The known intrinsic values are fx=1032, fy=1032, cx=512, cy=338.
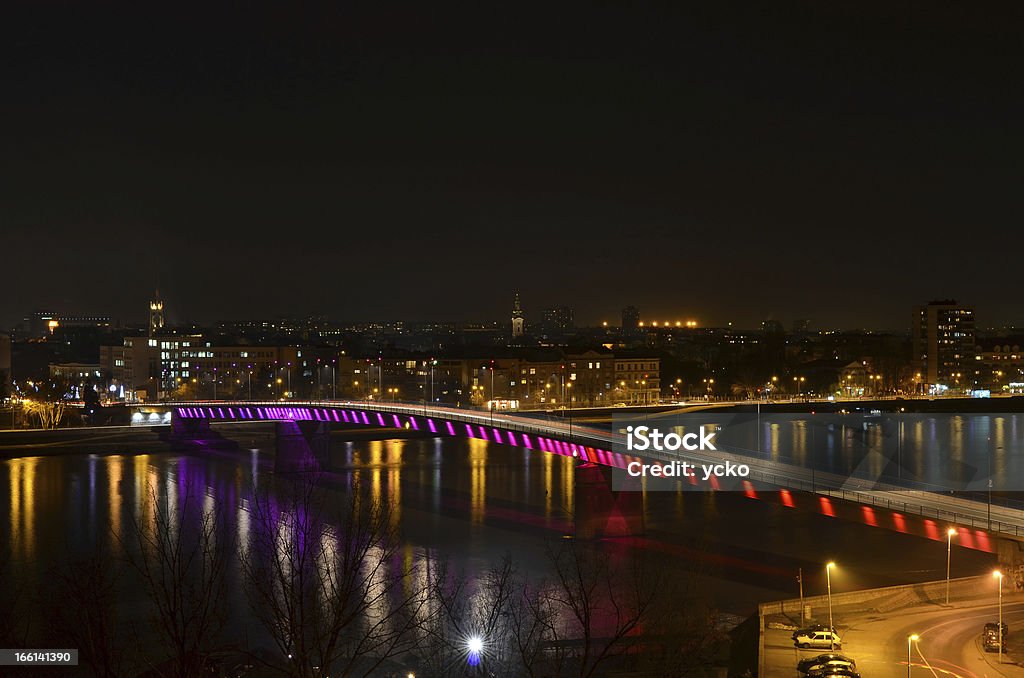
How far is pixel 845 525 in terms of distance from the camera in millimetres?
13883

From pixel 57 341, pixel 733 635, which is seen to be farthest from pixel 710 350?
pixel 733 635

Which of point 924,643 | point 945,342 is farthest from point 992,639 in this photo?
point 945,342

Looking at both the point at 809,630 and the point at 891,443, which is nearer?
the point at 809,630

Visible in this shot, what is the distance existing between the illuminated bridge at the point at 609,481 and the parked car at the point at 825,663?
8.31ft

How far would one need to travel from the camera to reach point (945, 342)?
5103 cm

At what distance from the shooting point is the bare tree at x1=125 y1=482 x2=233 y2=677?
404 centimetres

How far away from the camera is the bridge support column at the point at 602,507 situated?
13.0 meters

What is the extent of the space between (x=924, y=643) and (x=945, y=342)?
154 feet

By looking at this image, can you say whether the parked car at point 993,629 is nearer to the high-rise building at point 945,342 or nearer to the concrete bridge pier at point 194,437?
the concrete bridge pier at point 194,437

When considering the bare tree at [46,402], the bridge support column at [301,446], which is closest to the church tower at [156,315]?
the bare tree at [46,402]

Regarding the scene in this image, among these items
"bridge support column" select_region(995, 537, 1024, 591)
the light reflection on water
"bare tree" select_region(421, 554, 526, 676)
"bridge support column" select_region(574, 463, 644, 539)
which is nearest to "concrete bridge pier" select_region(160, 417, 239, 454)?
the light reflection on water

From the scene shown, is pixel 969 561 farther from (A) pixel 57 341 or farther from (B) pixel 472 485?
(A) pixel 57 341

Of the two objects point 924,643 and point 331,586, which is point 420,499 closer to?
point 924,643

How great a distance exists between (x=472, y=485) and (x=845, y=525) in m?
6.33
